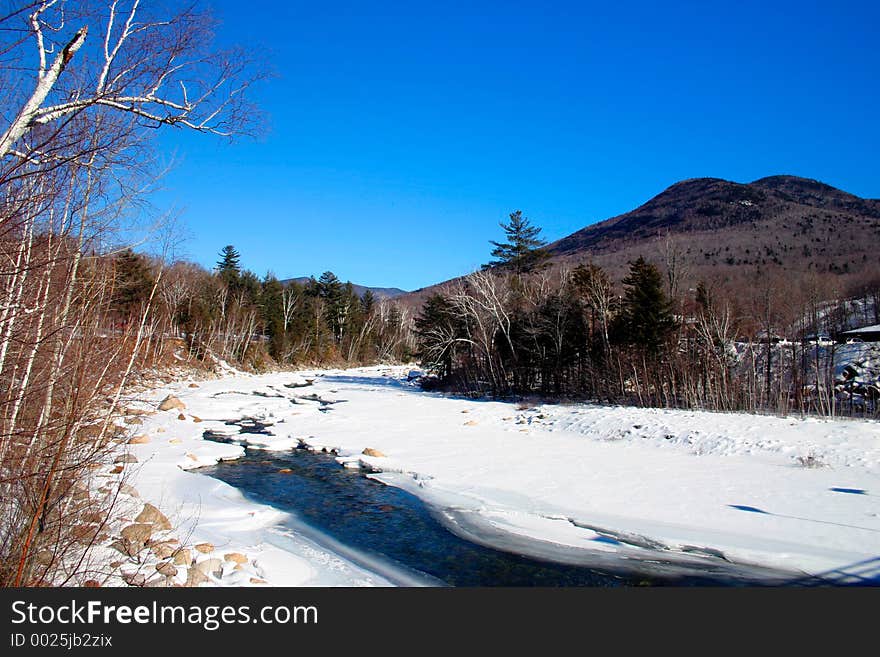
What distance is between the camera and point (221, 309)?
5050 cm

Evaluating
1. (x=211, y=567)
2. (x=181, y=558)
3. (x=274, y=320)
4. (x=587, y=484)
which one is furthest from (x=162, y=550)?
(x=274, y=320)

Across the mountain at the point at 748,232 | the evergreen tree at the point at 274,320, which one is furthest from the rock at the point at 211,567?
the evergreen tree at the point at 274,320

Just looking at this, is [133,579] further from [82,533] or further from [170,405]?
[170,405]

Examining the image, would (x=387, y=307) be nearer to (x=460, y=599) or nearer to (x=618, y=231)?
(x=460, y=599)

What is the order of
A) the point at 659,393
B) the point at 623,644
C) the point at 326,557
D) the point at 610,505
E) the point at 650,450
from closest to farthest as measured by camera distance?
the point at 623,644 → the point at 326,557 → the point at 610,505 → the point at 650,450 → the point at 659,393

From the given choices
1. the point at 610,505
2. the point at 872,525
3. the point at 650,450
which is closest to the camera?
the point at 872,525

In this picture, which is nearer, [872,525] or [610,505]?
[872,525]

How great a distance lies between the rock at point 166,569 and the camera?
601cm

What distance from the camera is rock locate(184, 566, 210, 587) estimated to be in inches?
236

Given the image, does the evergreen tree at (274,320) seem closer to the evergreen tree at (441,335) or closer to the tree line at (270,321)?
the tree line at (270,321)

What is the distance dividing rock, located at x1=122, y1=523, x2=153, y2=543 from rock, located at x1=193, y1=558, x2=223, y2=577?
39.3 inches

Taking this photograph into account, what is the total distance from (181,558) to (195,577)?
0.54 metres

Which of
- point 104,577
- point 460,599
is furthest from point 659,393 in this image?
point 104,577

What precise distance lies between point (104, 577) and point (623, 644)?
18.6ft
